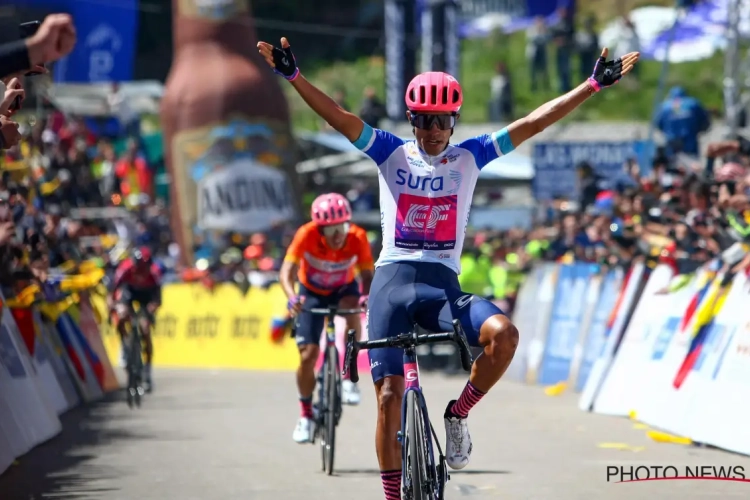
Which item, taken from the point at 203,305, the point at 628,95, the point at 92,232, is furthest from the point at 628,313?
the point at 628,95

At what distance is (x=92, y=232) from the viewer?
94.1 ft

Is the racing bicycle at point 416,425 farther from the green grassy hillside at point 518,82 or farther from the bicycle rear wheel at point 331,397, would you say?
the green grassy hillside at point 518,82

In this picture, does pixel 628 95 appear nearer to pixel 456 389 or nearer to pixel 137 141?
pixel 137 141

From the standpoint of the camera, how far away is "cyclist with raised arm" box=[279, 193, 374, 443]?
12508 millimetres

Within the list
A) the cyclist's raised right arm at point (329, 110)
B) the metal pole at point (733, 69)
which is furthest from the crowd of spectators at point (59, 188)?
the metal pole at point (733, 69)

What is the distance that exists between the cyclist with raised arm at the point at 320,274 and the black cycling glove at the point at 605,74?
405 centimetres

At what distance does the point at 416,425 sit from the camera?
794 centimetres

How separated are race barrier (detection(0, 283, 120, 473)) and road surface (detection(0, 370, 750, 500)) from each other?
0.23 metres

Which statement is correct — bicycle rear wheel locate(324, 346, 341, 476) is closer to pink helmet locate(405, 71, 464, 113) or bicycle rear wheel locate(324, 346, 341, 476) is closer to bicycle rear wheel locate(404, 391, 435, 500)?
bicycle rear wheel locate(404, 391, 435, 500)

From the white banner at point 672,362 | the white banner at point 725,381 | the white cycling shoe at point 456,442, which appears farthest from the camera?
the white banner at point 672,362

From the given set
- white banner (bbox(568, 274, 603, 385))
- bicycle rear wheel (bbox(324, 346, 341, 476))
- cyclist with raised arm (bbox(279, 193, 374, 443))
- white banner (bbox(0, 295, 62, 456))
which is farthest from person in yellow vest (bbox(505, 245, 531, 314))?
bicycle rear wheel (bbox(324, 346, 341, 476))

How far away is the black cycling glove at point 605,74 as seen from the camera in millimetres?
8695

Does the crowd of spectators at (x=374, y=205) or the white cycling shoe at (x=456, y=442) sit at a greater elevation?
the crowd of spectators at (x=374, y=205)

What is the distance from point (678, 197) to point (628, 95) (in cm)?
2757
